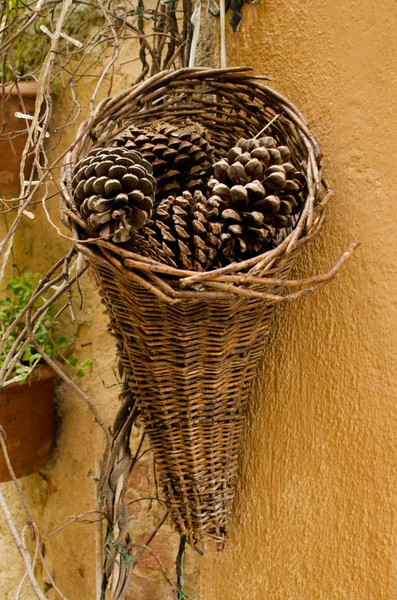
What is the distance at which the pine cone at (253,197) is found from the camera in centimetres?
70

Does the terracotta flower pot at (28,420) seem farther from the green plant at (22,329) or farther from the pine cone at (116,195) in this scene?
the pine cone at (116,195)

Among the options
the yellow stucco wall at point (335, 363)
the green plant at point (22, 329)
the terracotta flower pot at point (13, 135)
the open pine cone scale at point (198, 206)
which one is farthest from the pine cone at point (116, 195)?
the terracotta flower pot at point (13, 135)

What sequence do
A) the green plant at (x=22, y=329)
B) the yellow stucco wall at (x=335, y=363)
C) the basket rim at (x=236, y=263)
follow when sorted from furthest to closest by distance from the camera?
the green plant at (x=22, y=329) → the yellow stucco wall at (x=335, y=363) → the basket rim at (x=236, y=263)

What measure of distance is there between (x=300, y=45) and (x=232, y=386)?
512mm

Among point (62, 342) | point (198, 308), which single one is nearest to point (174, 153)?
point (198, 308)

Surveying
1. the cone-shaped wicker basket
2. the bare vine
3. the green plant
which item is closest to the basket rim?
the cone-shaped wicker basket

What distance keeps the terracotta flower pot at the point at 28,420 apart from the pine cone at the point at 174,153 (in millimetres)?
602

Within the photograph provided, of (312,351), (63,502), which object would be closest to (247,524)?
(312,351)

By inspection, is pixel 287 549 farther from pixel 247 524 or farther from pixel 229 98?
pixel 229 98

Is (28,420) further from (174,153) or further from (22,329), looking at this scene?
(174,153)

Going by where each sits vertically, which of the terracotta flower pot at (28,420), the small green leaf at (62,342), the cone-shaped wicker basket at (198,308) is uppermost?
the cone-shaped wicker basket at (198,308)

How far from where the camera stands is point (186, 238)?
27.2 inches

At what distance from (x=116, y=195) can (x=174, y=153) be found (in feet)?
0.57

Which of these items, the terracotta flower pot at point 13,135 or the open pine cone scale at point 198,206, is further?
the terracotta flower pot at point 13,135
